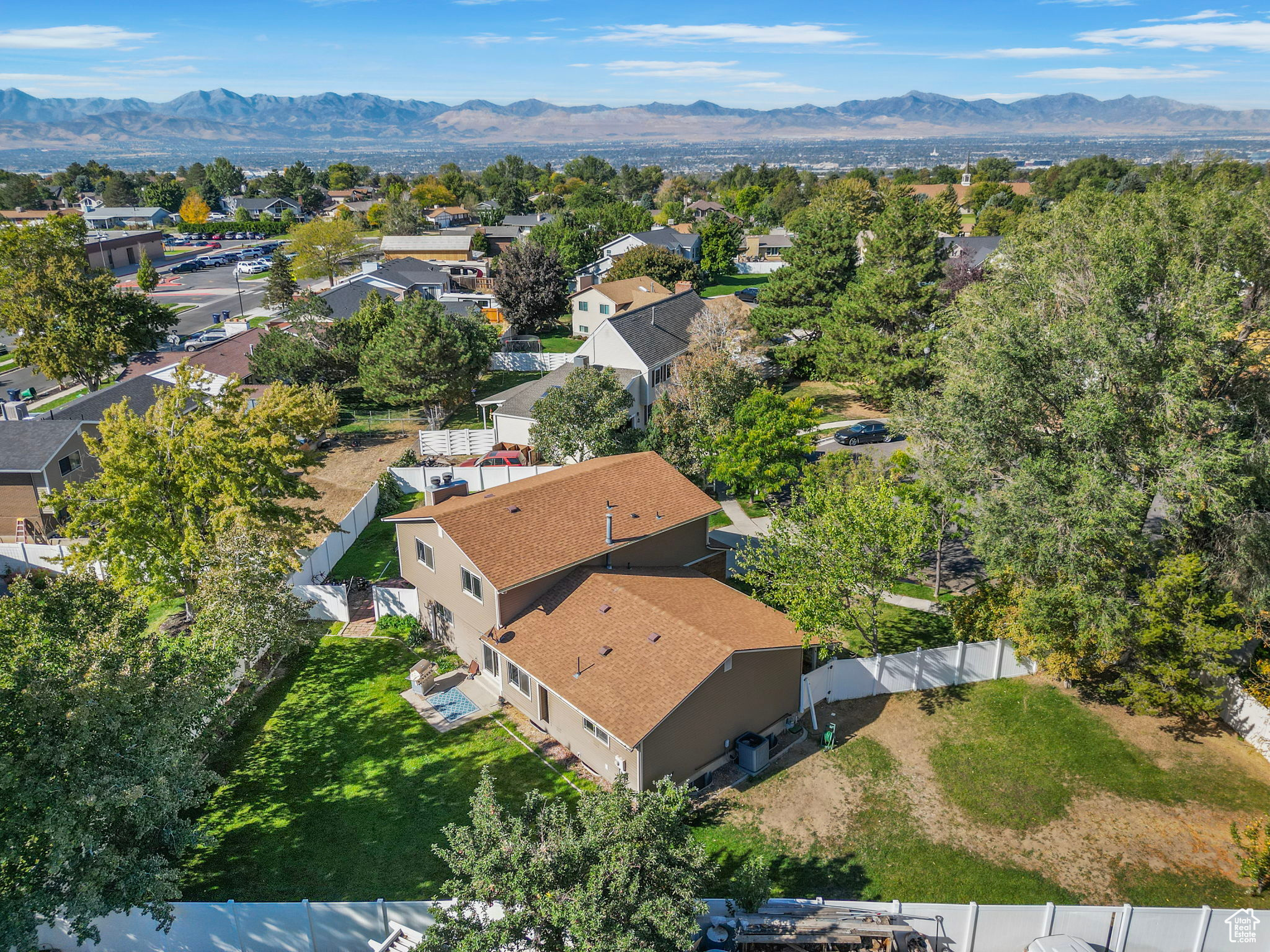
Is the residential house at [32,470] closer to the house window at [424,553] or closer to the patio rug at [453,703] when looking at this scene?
the house window at [424,553]

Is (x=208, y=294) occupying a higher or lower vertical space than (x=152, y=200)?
lower

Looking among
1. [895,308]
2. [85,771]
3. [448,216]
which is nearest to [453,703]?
[85,771]

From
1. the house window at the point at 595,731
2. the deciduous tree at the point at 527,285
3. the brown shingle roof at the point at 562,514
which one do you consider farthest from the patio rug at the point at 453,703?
the deciduous tree at the point at 527,285

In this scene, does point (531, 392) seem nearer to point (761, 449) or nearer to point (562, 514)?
point (761, 449)

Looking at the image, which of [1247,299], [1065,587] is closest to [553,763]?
[1065,587]

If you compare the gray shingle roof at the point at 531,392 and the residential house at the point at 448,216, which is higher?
the residential house at the point at 448,216

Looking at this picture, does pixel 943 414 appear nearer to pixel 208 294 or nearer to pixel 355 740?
pixel 355 740
